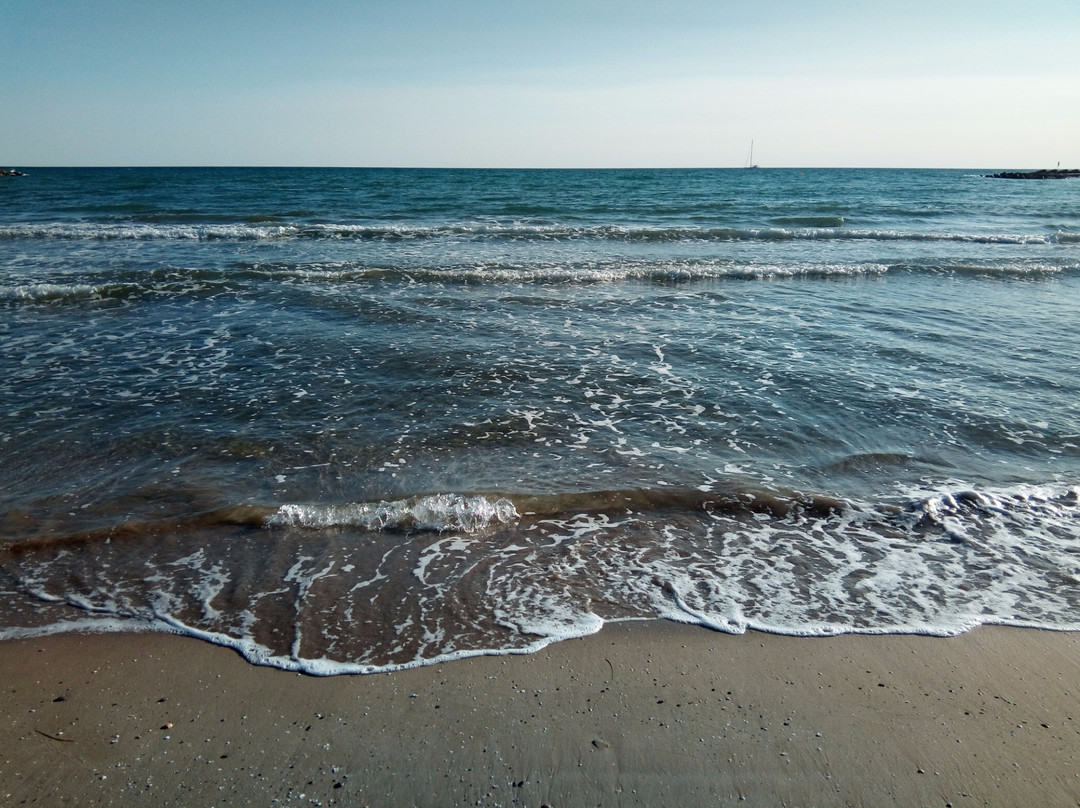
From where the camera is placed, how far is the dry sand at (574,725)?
295cm

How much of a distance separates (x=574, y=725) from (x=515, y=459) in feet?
10.7

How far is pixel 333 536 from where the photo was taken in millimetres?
5043

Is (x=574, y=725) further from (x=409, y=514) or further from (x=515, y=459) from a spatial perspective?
(x=515, y=459)

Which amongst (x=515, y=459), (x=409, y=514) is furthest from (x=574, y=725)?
(x=515, y=459)

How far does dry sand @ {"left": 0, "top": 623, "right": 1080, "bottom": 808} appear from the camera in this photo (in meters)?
2.95

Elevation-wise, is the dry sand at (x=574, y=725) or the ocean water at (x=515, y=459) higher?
the ocean water at (x=515, y=459)

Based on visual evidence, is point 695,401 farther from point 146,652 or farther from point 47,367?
point 47,367

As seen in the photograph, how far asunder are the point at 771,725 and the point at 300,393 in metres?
6.51

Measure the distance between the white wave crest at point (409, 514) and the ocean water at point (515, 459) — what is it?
0.03m

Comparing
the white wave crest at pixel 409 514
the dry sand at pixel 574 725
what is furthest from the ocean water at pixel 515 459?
the dry sand at pixel 574 725

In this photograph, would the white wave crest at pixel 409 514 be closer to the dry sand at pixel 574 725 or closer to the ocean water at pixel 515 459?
the ocean water at pixel 515 459

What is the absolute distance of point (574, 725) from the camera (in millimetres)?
3297

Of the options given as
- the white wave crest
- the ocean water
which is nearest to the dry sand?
the ocean water

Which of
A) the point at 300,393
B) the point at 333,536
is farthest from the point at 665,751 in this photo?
the point at 300,393
